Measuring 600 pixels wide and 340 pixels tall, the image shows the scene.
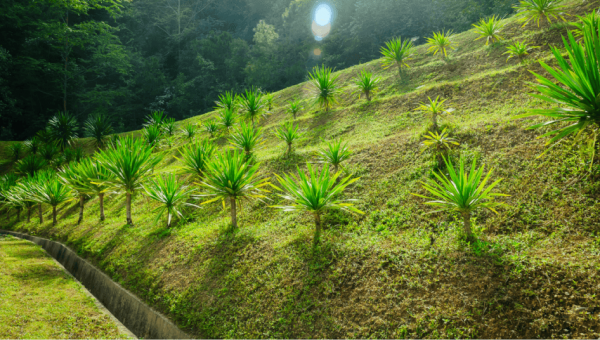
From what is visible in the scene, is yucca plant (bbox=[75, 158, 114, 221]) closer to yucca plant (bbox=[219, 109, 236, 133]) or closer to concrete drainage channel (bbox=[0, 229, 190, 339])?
concrete drainage channel (bbox=[0, 229, 190, 339])

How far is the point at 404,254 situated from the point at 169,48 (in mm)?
38506

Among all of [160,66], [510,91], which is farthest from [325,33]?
[510,91]

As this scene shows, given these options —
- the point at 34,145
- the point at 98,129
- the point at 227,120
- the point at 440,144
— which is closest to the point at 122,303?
the point at 440,144

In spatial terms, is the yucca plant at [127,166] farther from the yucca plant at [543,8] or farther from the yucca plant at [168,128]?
the yucca plant at [543,8]

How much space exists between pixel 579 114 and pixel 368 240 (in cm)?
271

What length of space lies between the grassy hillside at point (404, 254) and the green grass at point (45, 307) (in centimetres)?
65

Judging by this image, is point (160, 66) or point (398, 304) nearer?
point (398, 304)

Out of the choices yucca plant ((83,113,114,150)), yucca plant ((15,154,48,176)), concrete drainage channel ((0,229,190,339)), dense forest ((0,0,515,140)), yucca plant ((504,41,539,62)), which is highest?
dense forest ((0,0,515,140))

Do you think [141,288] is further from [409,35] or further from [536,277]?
[409,35]

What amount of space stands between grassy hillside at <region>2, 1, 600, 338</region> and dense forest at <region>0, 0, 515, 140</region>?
18392mm

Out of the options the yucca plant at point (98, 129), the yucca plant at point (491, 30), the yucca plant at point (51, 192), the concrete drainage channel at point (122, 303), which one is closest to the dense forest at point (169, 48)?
the yucca plant at point (98, 129)

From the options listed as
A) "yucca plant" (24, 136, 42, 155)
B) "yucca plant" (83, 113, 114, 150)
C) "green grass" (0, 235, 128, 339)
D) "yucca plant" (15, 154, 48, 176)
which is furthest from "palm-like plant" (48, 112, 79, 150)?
"green grass" (0, 235, 128, 339)

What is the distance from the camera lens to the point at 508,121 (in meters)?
5.01

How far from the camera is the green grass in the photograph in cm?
398
